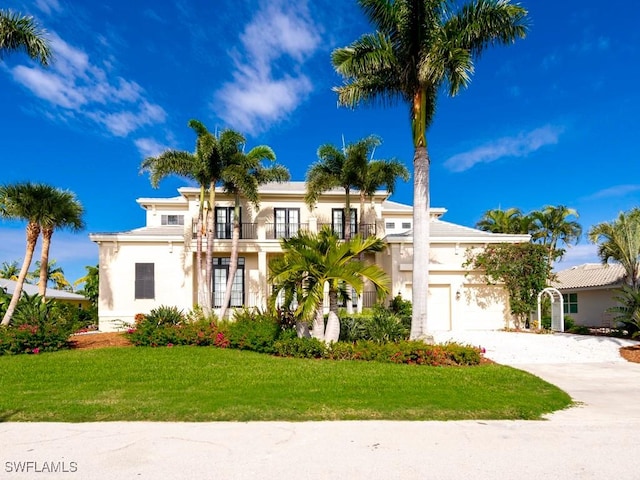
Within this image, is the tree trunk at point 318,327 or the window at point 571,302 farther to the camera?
the window at point 571,302

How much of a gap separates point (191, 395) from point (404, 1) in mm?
12398

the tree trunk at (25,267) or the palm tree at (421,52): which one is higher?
the palm tree at (421,52)

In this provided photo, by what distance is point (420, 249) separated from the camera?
1241 centimetres

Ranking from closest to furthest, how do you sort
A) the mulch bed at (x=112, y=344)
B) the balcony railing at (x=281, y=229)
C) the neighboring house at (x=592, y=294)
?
1. the mulch bed at (x=112, y=344)
2. the balcony railing at (x=281, y=229)
3. the neighboring house at (x=592, y=294)

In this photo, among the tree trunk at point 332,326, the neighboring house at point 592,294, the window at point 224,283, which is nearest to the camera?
the tree trunk at point 332,326

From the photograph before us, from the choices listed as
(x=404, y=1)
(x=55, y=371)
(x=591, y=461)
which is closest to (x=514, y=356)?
(x=591, y=461)

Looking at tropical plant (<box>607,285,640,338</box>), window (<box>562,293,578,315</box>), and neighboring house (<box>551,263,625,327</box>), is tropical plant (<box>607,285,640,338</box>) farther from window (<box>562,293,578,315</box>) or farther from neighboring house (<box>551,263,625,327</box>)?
window (<box>562,293,578,315</box>)

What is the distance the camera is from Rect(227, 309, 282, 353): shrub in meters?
12.0

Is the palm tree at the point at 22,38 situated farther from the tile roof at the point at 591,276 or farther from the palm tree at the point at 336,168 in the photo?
the tile roof at the point at 591,276

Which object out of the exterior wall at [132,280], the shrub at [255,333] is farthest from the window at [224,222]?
the shrub at [255,333]

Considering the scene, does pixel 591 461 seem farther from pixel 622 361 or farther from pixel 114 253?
pixel 114 253

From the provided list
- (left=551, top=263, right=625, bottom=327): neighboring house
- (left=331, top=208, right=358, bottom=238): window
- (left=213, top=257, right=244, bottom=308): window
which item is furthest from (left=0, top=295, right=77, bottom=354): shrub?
(left=551, top=263, right=625, bottom=327): neighboring house

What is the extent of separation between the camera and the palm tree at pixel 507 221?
2995 centimetres

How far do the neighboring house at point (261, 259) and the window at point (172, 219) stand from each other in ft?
2.94
